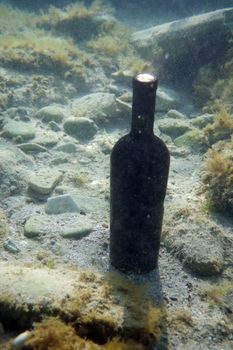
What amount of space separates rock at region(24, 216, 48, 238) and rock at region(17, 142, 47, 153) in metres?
1.97

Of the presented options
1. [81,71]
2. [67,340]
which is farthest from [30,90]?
[67,340]

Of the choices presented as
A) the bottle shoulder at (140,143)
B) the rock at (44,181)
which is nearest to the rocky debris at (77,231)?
the rock at (44,181)

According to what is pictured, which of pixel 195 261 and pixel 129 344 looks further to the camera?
pixel 195 261

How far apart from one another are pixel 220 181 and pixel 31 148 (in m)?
3.18

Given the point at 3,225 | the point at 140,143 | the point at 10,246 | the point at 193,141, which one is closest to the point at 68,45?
the point at 193,141

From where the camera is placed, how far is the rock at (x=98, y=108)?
7078 millimetres

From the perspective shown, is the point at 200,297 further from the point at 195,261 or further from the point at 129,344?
the point at 129,344

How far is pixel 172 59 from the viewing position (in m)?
8.60

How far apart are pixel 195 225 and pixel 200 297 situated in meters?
0.92

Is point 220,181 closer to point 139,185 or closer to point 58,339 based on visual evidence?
point 139,185

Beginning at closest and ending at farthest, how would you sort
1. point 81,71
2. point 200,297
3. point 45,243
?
point 200,297, point 45,243, point 81,71

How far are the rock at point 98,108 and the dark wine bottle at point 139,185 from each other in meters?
4.10

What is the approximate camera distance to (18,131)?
6188mm

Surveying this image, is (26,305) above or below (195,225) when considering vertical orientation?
below
